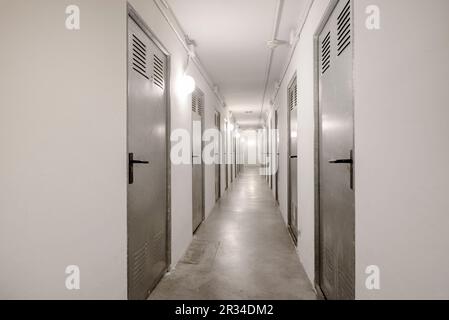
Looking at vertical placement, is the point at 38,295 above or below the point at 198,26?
below

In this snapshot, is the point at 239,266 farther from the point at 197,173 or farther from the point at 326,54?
the point at 326,54

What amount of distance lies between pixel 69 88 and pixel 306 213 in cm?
236

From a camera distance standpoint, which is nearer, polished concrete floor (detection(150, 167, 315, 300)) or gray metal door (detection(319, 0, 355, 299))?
gray metal door (detection(319, 0, 355, 299))

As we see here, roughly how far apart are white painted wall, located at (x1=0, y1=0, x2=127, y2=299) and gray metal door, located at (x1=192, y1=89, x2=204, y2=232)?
251 cm

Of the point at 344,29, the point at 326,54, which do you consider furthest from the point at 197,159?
the point at 344,29

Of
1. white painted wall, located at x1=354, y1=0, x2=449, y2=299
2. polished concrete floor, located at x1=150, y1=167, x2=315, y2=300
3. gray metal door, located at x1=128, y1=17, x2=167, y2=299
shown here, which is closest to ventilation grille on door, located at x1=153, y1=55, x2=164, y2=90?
gray metal door, located at x1=128, y1=17, x2=167, y2=299

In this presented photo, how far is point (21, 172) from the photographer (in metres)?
1.33

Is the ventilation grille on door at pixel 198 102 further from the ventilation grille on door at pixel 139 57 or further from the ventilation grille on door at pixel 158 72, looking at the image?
the ventilation grille on door at pixel 139 57

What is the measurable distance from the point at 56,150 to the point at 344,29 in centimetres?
180

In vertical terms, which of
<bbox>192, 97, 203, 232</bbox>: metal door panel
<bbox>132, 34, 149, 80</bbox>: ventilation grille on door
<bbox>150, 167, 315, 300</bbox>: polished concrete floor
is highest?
<bbox>132, 34, 149, 80</bbox>: ventilation grille on door

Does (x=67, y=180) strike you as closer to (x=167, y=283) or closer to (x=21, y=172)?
(x=21, y=172)

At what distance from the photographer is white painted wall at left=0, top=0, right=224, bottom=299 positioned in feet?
4.34

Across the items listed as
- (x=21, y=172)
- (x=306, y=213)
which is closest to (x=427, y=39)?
(x=21, y=172)

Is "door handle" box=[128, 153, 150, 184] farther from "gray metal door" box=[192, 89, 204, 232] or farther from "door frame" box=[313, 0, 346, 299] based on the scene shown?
"gray metal door" box=[192, 89, 204, 232]
